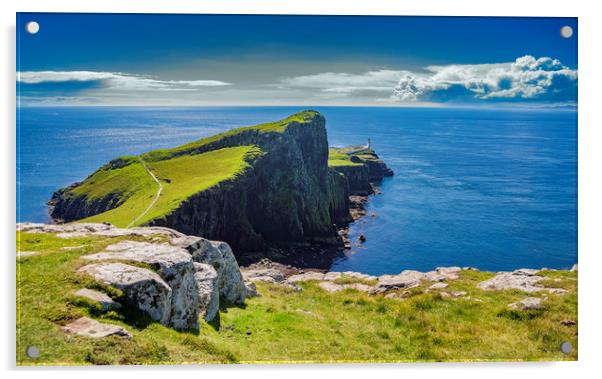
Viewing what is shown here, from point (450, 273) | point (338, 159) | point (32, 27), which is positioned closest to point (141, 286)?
point (32, 27)


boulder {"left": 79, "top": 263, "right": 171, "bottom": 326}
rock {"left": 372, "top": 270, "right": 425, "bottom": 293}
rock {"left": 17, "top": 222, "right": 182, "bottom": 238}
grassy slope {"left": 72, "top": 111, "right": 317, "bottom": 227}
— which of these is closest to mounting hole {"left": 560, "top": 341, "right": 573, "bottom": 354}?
rock {"left": 372, "top": 270, "right": 425, "bottom": 293}

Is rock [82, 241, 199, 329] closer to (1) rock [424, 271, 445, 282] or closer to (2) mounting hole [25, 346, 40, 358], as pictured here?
(2) mounting hole [25, 346, 40, 358]

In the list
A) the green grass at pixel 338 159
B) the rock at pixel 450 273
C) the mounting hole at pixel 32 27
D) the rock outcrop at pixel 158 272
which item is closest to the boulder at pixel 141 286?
the rock outcrop at pixel 158 272

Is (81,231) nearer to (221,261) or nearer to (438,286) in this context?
(221,261)

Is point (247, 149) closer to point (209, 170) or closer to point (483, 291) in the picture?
point (209, 170)

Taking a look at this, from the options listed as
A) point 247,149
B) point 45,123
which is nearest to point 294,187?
point 247,149

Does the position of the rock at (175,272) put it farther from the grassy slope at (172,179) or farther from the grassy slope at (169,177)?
the grassy slope at (172,179)
